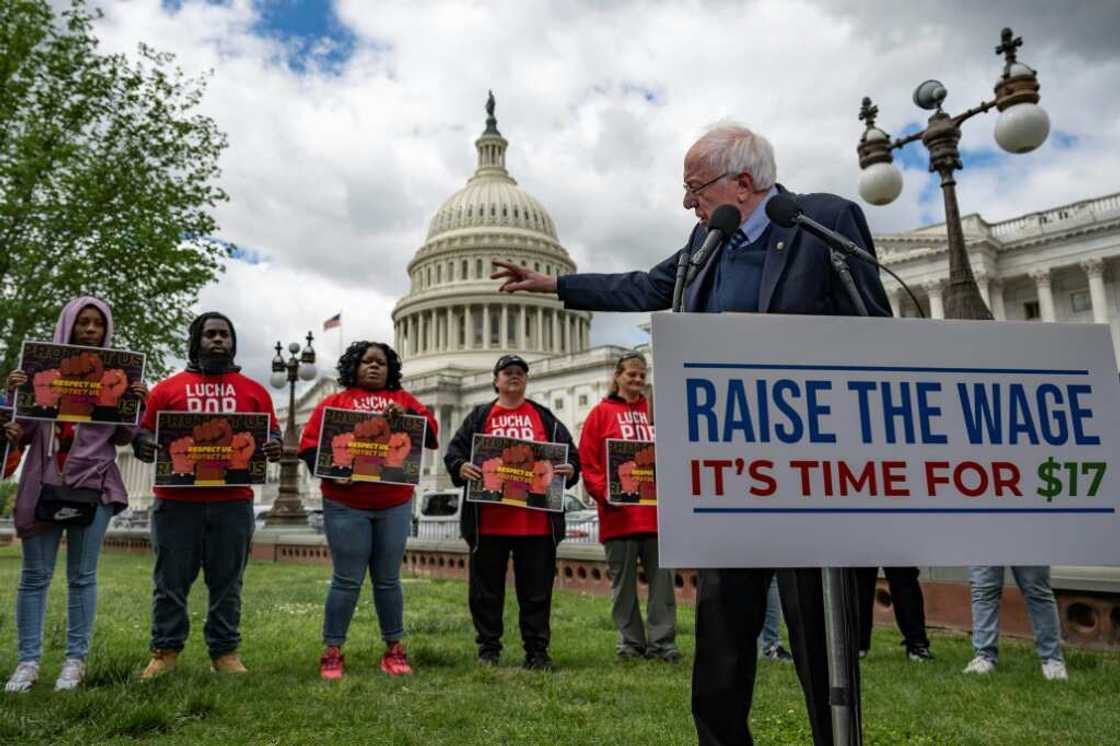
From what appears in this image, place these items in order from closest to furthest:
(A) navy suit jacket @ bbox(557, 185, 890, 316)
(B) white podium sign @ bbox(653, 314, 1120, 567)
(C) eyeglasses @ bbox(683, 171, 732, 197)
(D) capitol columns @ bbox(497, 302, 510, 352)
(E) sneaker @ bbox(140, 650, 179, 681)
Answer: (B) white podium sign @ bbox(653, 314, 1120, 567) → (A) navy suit jacket @ bbox(557, 185, 890, 316) → (C) eyeglasses @ bbox(683, 171, 732, 197) → (E) sneaker @ bbox(140, 650, 179, 681) → (D) capitol columns @ bbox(497, 302, 510, 352)

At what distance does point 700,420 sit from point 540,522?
4.39 m

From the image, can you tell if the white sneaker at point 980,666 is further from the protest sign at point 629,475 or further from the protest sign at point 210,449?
the protest sign at point 210,449

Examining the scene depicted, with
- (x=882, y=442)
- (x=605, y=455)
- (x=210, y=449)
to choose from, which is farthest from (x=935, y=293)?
(x=882, y=442)

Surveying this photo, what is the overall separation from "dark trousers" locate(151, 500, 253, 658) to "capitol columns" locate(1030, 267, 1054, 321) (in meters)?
53.9

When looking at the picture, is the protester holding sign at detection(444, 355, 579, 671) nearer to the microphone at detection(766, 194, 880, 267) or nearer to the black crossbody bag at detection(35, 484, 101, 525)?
the black crossbody bag at detection(35, 484, 101, 525)

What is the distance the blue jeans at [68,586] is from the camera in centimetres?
507

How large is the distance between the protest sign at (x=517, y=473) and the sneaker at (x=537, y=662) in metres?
1.10

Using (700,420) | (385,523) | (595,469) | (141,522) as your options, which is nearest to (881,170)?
(595,469)

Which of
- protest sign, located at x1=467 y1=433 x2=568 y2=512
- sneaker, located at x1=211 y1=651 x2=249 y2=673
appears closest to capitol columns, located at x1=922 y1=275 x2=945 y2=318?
protest sign, located at x1=467 y1=433 x2=568 y2=512

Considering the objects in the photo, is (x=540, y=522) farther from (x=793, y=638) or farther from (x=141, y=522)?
(x=141, y=522)

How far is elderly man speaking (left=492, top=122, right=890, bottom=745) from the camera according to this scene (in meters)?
2.75

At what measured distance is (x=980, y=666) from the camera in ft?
18.9

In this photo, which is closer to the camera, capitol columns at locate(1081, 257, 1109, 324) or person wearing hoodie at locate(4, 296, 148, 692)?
person wearing hoodie at locate(4, 296, 148, 692)

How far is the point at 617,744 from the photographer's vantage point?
12.6ft
